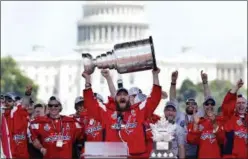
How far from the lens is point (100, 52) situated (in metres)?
177

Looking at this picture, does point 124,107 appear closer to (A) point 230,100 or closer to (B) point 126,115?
(B) point 126,115

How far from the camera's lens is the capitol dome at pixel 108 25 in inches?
7052

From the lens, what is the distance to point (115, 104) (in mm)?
19453

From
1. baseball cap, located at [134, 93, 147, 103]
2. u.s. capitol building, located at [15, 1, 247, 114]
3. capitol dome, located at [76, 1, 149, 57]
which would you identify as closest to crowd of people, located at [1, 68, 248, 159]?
baseball cap, located at [134, 93, 147, 103]

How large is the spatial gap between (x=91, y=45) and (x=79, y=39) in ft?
22.7

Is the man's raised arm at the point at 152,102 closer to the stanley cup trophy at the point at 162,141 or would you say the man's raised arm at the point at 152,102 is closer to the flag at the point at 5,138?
the stanley cup trophy at the point at 162,141

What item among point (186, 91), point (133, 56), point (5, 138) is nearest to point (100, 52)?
point (186, 91)

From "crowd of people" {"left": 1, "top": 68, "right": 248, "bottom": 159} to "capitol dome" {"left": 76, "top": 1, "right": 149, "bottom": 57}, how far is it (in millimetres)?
153400

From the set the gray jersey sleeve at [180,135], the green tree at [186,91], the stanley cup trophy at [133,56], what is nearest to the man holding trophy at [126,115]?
the gray jersey sleeve at [180,135]

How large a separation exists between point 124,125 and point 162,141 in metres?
2.68

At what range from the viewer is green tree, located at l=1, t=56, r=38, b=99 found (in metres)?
147

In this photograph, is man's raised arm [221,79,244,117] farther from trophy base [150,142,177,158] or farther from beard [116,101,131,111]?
trophy base [150,142,177,158]

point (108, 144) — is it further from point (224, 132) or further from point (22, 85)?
point (22, 85)

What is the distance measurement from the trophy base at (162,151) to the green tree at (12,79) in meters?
126
